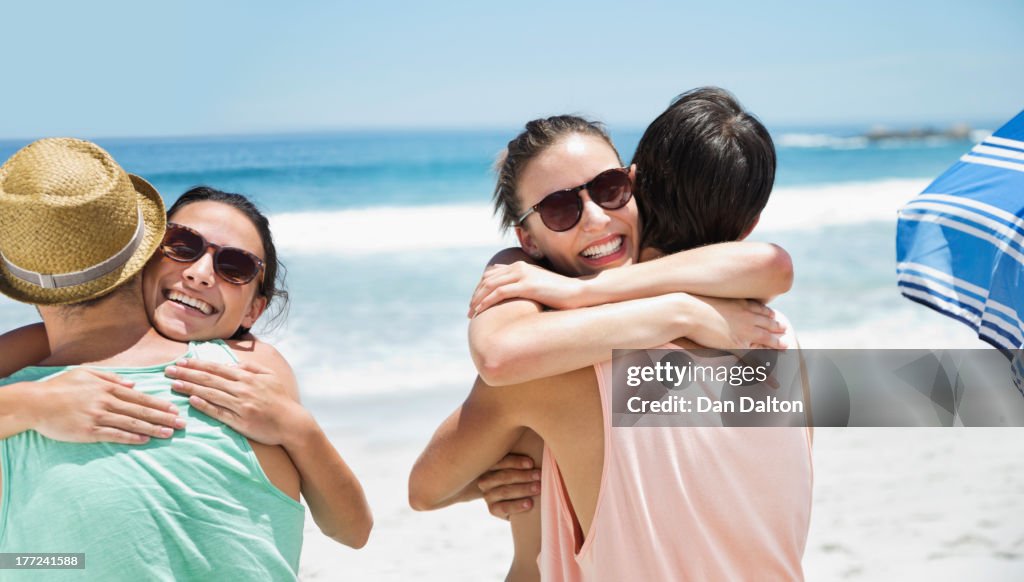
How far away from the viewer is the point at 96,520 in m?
1.89

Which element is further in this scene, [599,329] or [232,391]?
[232,391]

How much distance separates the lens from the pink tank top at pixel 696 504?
1846 millimetres

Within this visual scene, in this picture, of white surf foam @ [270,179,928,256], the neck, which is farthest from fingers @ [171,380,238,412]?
white surf foam @ [270,179,928,256]

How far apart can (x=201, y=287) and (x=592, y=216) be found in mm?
983

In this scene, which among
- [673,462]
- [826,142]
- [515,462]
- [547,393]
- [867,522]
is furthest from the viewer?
[826,142]

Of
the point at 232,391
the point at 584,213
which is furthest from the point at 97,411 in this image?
the point at 584,213

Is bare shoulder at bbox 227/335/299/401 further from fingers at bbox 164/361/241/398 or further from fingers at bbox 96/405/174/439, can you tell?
fingers at bbox 96/405/174/439

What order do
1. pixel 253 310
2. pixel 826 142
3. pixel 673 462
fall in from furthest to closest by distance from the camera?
pixel 826 142, pixel 253 310, pixel 673 462

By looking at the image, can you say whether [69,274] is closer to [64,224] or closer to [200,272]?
[64,224]

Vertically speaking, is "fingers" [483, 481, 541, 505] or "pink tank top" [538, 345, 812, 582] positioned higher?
"pink tank top" [538, 345, 812, 582]

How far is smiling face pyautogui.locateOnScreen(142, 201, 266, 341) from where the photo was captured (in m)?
2.26

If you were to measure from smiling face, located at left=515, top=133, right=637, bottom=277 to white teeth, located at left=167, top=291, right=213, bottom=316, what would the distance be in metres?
0.83

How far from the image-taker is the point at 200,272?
228cm

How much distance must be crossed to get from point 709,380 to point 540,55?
47719 millimetres
